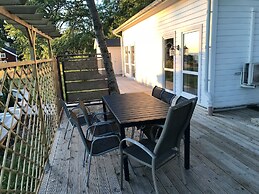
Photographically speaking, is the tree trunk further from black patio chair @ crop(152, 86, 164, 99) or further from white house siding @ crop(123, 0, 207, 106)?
black patio chair @ crop(152, 86, 164, 99)

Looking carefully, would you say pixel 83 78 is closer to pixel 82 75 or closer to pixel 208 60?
pixel 82 75

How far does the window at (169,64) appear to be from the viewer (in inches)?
264

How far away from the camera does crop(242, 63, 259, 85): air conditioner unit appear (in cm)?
458

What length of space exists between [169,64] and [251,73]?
2.83m

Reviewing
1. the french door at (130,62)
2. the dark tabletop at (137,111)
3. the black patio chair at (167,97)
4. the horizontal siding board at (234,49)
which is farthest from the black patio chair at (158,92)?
the french door at (130,62)

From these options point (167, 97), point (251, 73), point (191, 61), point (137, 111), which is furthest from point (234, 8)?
point (137, 111)

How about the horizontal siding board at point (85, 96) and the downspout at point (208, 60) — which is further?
the horizontal siding board at point (85, 96)

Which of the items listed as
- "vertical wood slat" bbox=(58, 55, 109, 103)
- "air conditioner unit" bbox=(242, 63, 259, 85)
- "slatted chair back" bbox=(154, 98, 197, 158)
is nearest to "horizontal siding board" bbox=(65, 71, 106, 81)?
"vertical wood slat" bbox=(58, 55, 109, 103)

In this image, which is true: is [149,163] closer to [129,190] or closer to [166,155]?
[166,155]

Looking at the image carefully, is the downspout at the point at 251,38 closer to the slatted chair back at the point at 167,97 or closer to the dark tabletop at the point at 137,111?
the slatted chair back at the point at 167,97

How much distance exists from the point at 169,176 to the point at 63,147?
6.15ft

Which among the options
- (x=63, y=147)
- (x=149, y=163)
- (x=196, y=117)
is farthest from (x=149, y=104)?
(x=196, y=117)

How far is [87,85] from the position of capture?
5.95 meters

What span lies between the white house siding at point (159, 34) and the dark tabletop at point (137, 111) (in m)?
2.43
